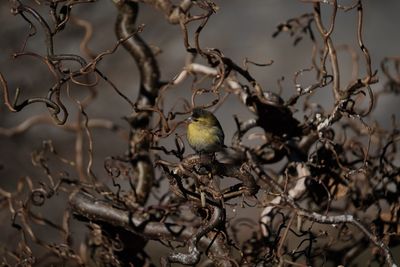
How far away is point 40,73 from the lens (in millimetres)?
2723

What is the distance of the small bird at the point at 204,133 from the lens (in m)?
1.13

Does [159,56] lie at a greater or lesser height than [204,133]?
greater

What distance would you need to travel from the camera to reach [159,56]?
2.65 meters

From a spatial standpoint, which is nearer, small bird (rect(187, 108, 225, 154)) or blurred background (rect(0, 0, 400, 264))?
small bird (rect(187, 108, 225, 154))

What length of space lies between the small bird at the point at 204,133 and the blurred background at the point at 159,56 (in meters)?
1.34

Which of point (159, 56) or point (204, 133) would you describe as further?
point (159, 56)

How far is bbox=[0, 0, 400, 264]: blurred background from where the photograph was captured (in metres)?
2.63

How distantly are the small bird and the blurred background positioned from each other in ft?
4.41

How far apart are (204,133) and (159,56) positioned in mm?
1541

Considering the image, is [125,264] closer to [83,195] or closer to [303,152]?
[83,195]

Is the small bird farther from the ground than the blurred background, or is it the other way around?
the blurred background

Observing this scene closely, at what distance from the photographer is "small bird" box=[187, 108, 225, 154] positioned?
113cm

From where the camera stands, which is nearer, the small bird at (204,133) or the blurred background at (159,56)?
the small bird at (204,133)

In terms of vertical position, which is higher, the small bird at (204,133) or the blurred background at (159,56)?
the blurred background at (159,56)
